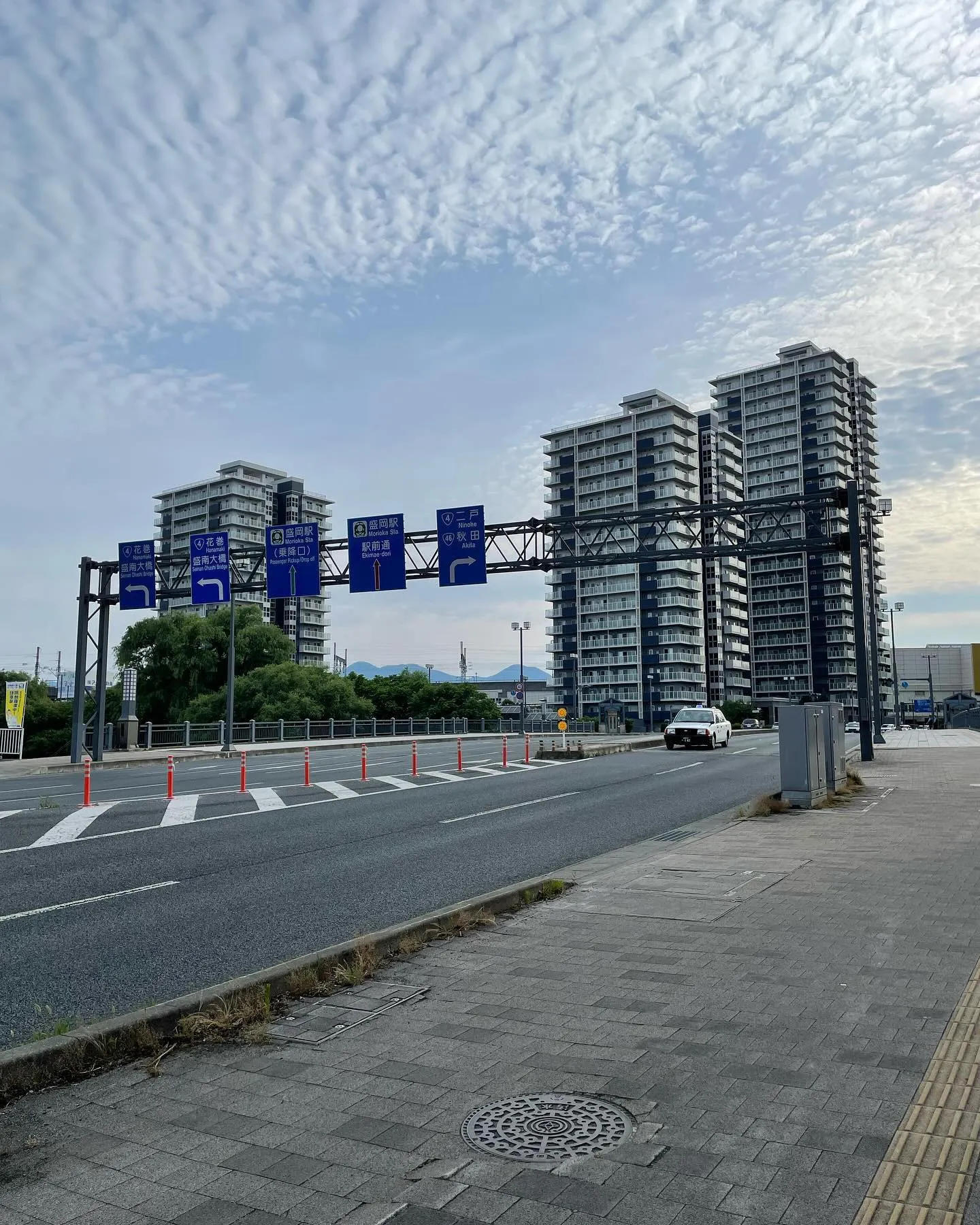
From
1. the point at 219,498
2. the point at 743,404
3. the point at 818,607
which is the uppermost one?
the point at 743,404

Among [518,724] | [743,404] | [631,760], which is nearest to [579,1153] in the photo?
[631,760]

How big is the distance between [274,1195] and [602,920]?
462 centimetres

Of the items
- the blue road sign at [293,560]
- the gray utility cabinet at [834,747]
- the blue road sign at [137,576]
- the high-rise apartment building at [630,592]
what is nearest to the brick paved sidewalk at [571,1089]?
the gray utility cabinet at [834,747]

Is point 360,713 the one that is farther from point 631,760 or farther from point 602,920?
point 602,920

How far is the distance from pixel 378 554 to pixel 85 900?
23320 mm

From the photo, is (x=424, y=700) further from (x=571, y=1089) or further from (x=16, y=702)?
(x=571, y=1089)

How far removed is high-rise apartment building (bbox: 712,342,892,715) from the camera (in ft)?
446

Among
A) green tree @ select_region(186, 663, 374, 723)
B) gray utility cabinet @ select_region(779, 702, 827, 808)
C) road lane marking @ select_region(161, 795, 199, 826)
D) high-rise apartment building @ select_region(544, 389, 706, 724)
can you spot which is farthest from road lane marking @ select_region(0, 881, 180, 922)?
high-rise apartment building @ select_region(544, 389, 706, 724)

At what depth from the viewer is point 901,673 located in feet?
525

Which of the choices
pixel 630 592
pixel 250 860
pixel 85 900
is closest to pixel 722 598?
pixel 630 592

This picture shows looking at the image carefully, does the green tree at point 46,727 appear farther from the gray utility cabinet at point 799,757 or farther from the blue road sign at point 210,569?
the gray utility cabinet at point 799,757

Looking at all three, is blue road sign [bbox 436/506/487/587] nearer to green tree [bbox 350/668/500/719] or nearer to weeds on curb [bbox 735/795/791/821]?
weeds on curb [bbox 735/795/791/821]

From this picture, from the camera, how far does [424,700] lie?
3093 inches

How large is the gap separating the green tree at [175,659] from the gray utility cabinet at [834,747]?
5421 centimetres
